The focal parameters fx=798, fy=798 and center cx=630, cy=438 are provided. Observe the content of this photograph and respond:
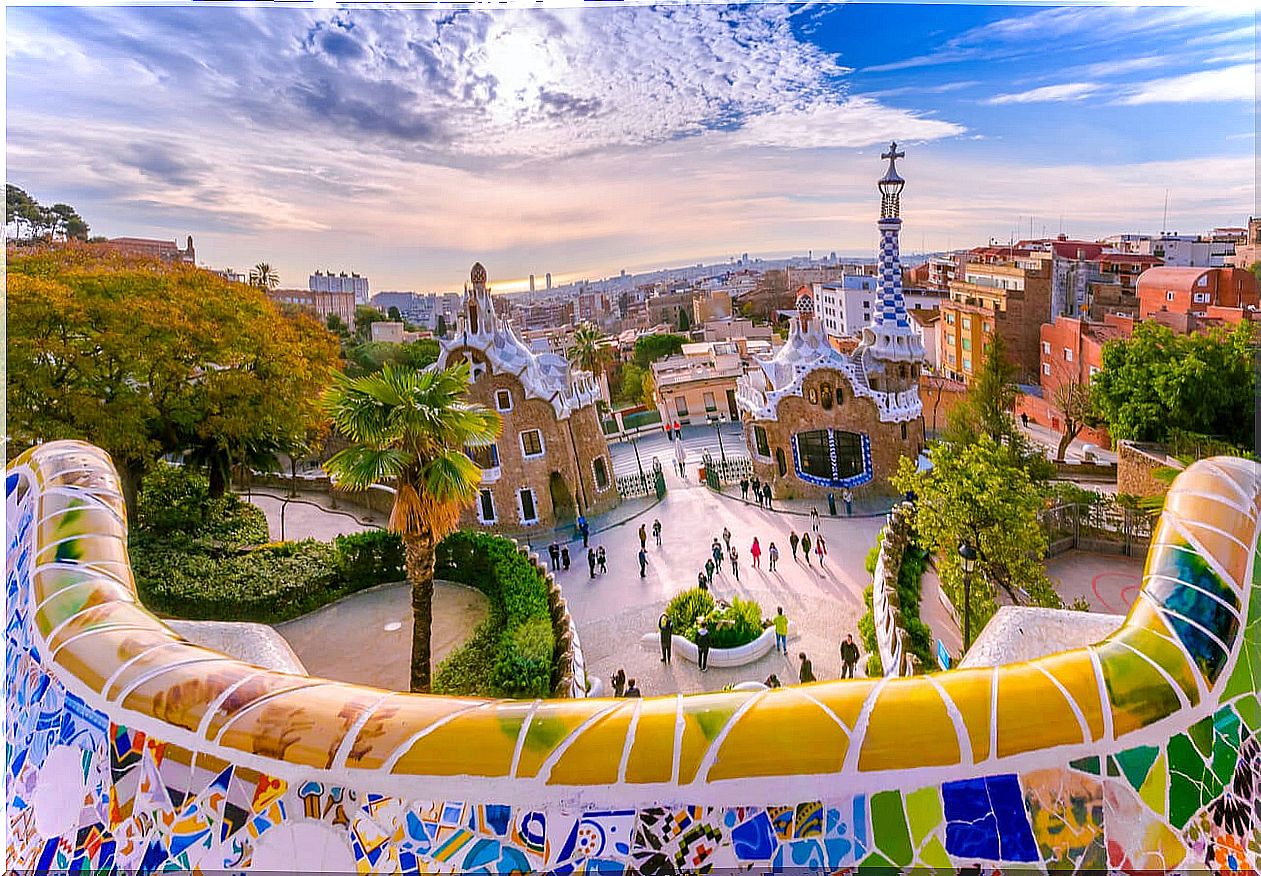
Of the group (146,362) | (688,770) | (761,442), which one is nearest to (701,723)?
(688,770)

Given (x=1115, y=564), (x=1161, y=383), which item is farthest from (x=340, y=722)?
(x=1161, y=383)

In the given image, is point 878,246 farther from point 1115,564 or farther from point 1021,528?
point 1021,528

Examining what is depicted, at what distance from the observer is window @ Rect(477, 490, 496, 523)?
458 inches

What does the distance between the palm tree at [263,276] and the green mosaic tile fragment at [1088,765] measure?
1308cm

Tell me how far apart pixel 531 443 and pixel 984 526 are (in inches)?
268

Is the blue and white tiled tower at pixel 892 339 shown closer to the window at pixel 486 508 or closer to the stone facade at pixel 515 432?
the stone facade at pixel 515 432

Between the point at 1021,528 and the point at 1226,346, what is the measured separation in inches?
239

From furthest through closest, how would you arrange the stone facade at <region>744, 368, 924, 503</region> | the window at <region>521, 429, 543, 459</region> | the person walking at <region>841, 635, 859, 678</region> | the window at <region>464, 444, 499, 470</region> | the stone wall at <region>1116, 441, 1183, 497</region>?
the stone facade at <region>744, 368, 924, 503</region>
the window at <region>521, 429, 543, 459</region>
the window at <region>464, 444, 499, 470</region>
the stone wall at <region>1116, 441, 1183, 497</region>
the person walking at <region>841, 635, 859, 678</region>

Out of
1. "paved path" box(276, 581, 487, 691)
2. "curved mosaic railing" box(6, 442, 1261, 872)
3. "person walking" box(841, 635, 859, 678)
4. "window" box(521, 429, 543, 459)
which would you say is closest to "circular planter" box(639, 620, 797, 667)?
"person walking" box(841, 635, 859, 678)

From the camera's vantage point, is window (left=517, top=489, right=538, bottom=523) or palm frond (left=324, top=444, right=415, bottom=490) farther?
window (left=517, top=489, right=538, bottom=523)

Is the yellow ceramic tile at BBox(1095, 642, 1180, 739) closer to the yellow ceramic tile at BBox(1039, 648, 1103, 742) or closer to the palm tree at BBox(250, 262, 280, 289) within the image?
the yellow ceramic tile at BBox(1039, 648, 1103, 742)

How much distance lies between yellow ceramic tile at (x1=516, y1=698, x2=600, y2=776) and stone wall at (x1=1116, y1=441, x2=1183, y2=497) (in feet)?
33.1

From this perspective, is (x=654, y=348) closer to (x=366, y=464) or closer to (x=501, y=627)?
(x=501, y=627)

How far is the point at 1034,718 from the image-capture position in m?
1.48
